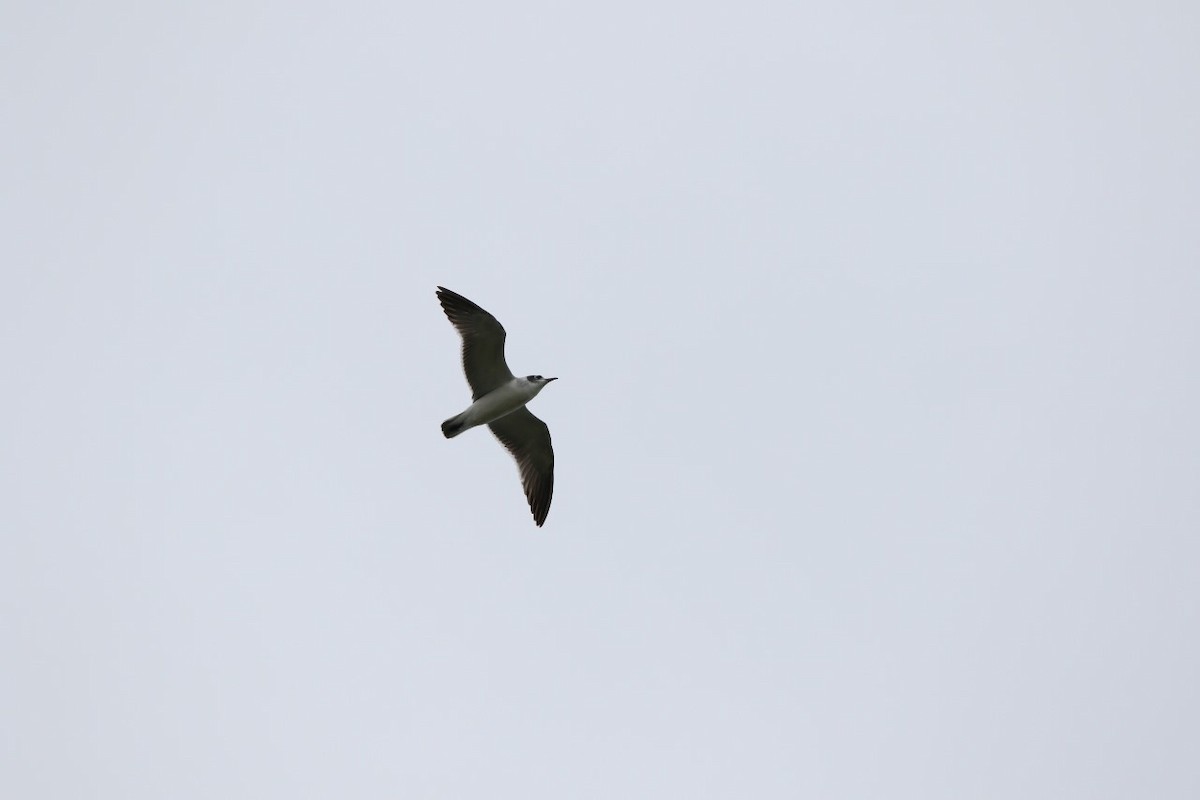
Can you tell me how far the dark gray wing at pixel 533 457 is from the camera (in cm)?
2042

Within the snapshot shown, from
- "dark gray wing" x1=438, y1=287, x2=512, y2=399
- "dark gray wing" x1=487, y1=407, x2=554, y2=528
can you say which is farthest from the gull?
"dark gray wing" x1=487, y1=407, x2=554, y2=528

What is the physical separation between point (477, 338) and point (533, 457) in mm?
2751

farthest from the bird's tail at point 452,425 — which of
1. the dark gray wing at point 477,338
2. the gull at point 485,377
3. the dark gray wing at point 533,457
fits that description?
the dark gray wing at point 533,457

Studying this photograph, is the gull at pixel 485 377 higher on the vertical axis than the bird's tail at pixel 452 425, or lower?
higher

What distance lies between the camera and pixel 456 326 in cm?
1912

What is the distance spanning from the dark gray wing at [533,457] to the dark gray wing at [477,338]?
1228 millimetres

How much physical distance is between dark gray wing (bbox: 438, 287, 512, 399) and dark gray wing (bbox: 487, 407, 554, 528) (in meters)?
1.23

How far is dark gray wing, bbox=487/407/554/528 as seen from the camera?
67.0ft

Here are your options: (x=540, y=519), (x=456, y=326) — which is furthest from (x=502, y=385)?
(x=540, y=519)

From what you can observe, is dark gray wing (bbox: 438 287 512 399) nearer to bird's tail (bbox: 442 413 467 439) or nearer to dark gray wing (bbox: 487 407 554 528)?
bird's tail (bbox: 442 413 467 439)

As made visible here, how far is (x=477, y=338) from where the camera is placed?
62.5 ft

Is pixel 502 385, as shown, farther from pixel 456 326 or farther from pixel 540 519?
pixel 540 519

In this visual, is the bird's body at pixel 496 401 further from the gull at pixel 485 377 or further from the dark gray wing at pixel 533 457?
the dark gray wing at pixel 533 457

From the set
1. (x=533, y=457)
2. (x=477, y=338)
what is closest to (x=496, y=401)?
(x=477, y=338)
